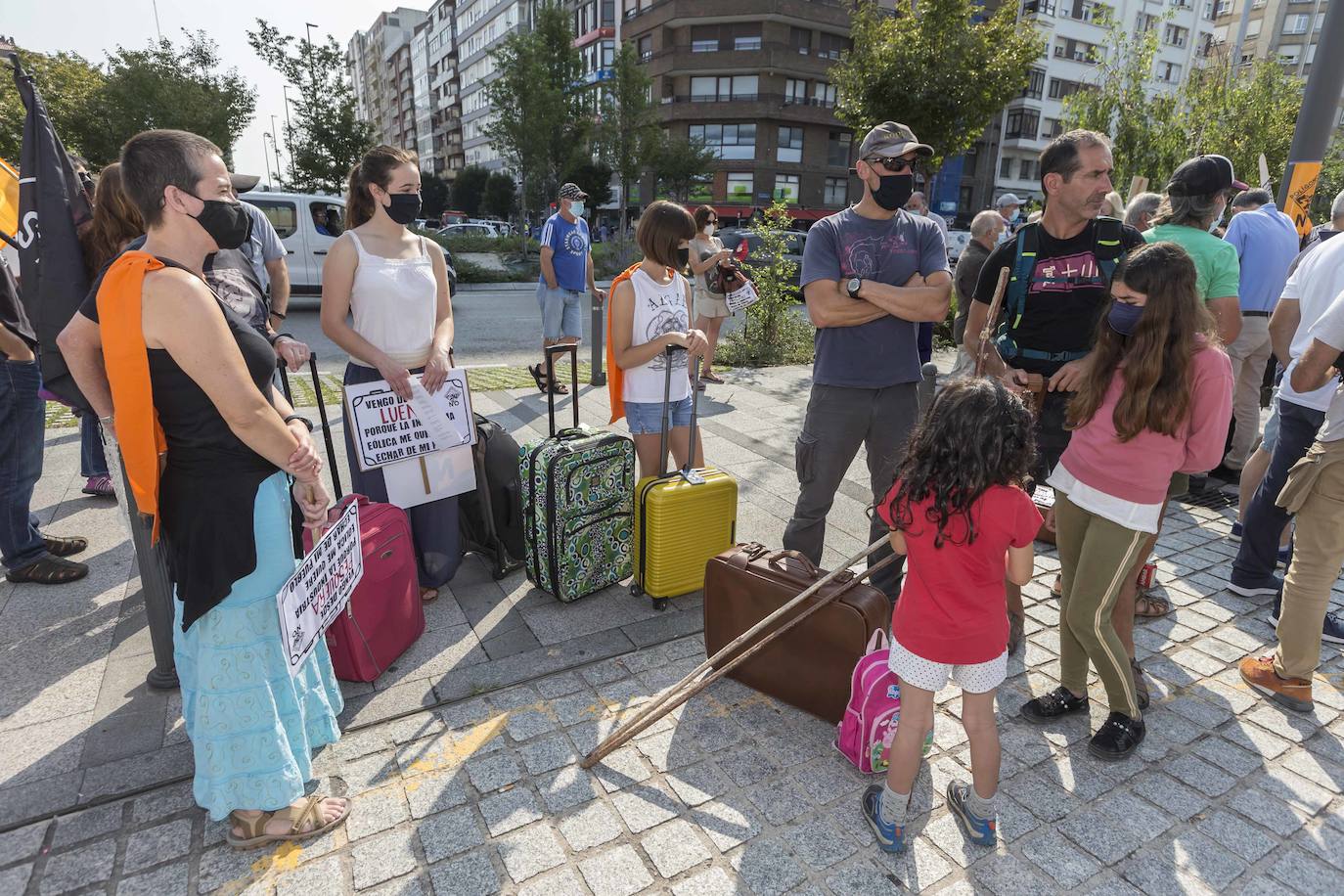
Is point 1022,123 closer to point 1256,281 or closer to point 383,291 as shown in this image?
point 1256,281

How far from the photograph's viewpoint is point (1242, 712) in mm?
3021

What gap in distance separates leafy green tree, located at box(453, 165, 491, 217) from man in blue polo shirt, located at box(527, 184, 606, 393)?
169 feet

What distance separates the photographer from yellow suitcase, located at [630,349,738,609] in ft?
11.8

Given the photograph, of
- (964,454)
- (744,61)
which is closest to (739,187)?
(744,61)

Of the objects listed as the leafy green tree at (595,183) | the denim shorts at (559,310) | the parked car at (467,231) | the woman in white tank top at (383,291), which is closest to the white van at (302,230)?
the denim shorts at (559,310)

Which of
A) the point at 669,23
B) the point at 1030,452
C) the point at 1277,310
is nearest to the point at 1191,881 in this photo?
the point at 1030,452

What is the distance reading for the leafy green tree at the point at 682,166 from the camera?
3819 centimetres

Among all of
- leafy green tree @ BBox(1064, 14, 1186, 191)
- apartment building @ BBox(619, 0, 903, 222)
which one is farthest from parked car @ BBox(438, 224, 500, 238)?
leafy green tree @ BBox(1064, 14, 1186, 191)

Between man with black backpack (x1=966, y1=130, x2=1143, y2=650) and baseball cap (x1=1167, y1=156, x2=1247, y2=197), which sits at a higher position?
baseball cap (x1=1167, y1=156, x2=1247, y2=197)

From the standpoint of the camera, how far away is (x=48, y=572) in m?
3.77

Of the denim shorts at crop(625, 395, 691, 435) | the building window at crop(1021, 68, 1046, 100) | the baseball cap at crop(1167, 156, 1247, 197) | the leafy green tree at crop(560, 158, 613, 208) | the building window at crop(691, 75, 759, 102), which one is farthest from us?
the building window at crop(1021, 68, 1046, 100)

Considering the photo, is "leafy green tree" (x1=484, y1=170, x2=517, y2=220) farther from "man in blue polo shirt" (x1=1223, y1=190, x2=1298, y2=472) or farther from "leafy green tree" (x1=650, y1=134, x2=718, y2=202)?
"man in blue polo shirt" (x1=1223, y1=190, x2=1298, y2=472)

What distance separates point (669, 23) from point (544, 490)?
47658mm

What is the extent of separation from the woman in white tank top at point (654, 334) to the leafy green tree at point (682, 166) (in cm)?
3508
